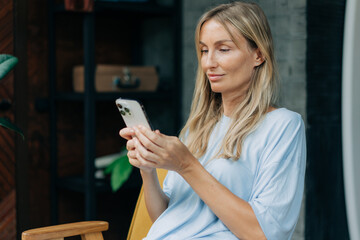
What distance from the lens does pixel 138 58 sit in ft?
10.2

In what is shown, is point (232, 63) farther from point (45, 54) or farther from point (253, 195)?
point (45, 54)

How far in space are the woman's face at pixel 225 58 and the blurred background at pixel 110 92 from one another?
1.00 meters

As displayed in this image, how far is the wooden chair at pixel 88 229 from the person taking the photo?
56.0 inches

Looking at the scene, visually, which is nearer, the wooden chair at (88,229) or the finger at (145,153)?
the finger at (145,153)

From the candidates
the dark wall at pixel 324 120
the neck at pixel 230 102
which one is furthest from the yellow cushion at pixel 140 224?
the dark wall at pixel 324 120

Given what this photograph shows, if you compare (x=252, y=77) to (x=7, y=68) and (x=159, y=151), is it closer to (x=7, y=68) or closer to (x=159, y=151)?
(x=159, y=151)

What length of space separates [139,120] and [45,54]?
1.59 m

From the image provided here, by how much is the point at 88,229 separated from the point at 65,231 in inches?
3.1

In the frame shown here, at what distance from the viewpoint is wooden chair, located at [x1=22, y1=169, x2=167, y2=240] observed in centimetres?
142

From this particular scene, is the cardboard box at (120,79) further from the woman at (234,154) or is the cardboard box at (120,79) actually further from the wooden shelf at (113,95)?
the woman at (234,154)

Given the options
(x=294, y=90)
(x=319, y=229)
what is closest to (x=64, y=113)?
(x=294, y=90)

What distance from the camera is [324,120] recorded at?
2.38 metres

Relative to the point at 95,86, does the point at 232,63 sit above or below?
above

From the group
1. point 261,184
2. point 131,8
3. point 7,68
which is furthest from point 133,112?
point 131,8
